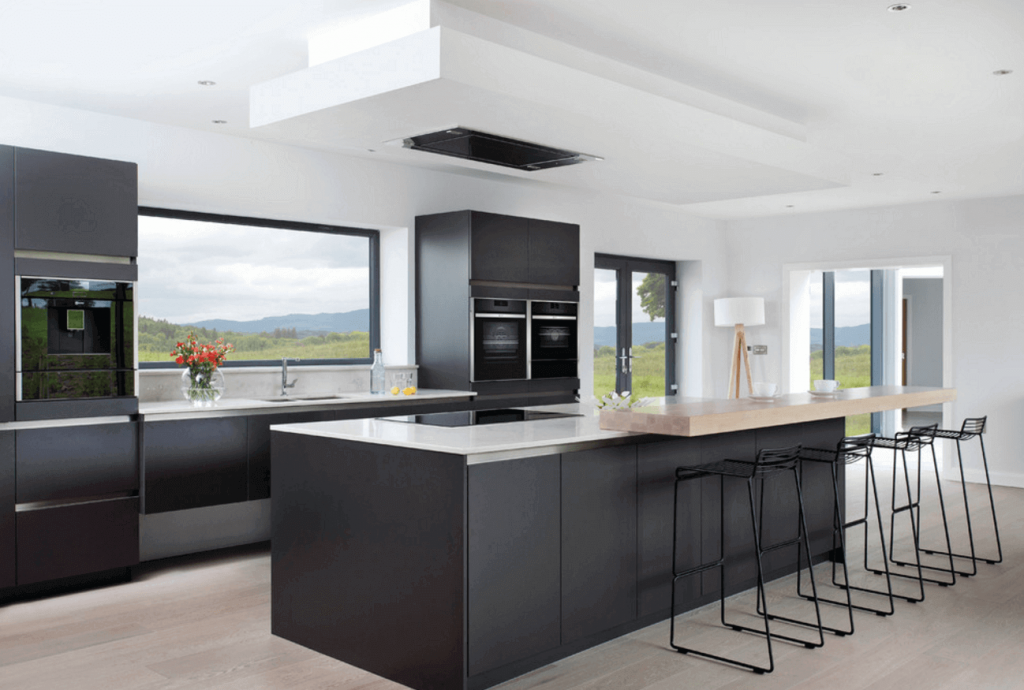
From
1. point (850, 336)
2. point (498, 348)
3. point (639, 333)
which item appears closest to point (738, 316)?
point (639, 333)

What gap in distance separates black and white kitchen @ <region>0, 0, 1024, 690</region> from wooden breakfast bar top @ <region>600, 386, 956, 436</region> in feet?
0.07

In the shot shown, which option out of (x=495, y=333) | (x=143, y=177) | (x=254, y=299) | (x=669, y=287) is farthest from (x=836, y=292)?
(x=143, y=177)

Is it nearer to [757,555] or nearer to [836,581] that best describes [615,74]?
[757,555]

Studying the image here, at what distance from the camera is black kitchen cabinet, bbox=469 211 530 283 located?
6289mm

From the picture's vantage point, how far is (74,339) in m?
4.60

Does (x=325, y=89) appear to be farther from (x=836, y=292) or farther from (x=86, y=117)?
(x=836, y=292)

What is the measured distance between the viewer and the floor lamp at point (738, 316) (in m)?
9.16

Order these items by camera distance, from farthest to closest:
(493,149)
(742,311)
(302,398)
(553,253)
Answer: (742,311)
(553,253)
(302,398)
(493,149)

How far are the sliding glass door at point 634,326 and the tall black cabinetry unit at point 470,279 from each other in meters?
1.78

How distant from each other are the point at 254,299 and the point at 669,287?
5.01 metres

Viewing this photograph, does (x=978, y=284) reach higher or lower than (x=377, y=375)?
higher

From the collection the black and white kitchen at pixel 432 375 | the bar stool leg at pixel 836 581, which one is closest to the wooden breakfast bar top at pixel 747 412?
the black and white kitchen at pixel 432 375

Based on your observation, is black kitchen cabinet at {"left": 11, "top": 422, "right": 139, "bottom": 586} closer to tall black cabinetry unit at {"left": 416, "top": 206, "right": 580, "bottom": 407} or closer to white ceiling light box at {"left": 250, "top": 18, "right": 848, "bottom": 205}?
white ceiling light box at {"left": 250, "top": 18, "right": 848, "bottom": 205}

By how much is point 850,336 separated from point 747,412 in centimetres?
821
